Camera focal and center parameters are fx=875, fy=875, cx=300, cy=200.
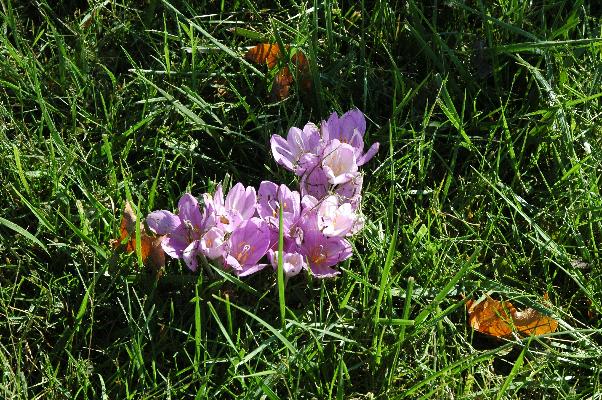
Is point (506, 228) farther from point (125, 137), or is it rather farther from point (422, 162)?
point (125, 137)

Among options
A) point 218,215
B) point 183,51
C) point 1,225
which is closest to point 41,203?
point 1,225

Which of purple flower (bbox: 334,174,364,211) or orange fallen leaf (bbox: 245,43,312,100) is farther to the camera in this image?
orange fallen leaf (bbox: 245,43,312,100)

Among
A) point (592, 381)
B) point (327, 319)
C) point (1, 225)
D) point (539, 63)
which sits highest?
point (539, 63)

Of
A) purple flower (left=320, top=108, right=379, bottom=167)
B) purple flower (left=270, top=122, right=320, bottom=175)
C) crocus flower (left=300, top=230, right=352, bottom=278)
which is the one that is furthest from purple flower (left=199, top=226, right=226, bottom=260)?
purple flower (left=320, top=108, right=379, bottom=167)

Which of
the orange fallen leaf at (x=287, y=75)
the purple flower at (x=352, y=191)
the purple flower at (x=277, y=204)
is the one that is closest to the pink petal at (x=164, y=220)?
the purple flower at (x=277, y=204)

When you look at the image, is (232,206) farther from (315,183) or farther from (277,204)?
(315,183)

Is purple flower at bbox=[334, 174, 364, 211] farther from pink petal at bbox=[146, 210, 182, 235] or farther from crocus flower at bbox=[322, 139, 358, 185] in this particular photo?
pink petal at bbox=[146, 210, 182, 235]
